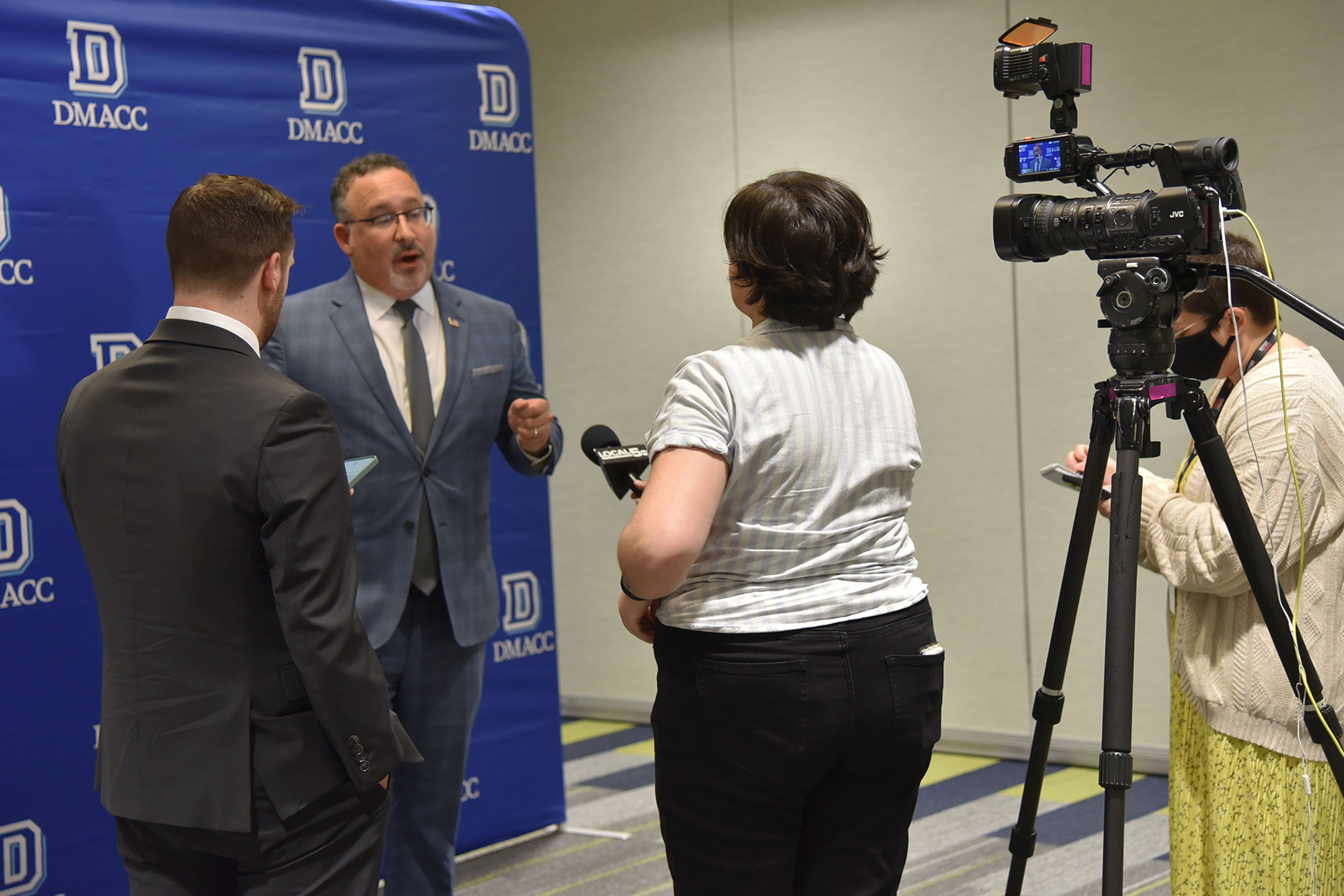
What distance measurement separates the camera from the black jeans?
1634 millimetres

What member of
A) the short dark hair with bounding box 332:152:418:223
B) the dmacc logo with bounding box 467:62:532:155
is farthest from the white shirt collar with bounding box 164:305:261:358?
the dmacc logo with bounding box 467:62:532:155

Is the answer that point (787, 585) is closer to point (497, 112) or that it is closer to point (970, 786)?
point (497, 112)

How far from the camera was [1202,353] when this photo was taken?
2.41 meters

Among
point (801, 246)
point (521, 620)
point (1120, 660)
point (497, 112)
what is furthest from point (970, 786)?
point (801, 246)

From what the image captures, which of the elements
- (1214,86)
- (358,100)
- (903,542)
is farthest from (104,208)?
(1214,86)

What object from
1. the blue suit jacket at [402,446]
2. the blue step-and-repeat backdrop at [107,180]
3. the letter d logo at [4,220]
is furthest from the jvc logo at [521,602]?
the letter d logo at [4,220]

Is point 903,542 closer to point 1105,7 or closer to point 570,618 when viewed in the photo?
point 1105,7

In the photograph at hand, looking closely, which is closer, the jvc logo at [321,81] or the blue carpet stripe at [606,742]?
the jvc logo at [321,81]

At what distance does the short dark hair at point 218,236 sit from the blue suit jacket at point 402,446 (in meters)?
0.92

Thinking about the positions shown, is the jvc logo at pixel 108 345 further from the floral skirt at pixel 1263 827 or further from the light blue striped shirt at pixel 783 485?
the floral skirt at pixel 1263 827

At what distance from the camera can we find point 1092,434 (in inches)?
75.8

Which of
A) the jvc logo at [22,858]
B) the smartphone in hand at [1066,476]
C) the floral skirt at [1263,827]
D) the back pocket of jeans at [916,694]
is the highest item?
the smartphone in hand at [1066,476]

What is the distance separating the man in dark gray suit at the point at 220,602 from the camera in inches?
65.5

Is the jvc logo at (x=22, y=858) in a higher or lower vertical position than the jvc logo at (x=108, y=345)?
lower
